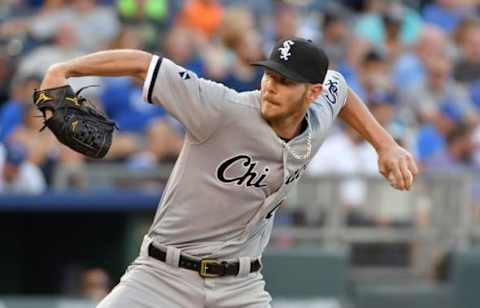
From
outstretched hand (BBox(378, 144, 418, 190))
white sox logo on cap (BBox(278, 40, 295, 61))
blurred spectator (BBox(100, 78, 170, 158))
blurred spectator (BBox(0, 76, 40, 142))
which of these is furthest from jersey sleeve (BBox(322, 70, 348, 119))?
blurred spectator (BBox(100, 78, 170, 158))

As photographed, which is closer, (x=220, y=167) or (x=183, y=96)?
(x=183, y=96)

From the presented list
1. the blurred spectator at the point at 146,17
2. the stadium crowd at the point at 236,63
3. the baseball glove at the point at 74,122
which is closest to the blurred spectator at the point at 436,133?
the stadium crowd at the point at 236,63

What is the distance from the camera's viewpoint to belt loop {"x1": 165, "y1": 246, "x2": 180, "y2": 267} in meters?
A: 5.61

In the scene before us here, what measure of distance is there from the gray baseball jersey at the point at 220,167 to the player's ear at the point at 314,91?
191mm

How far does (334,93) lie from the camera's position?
6.01 metres

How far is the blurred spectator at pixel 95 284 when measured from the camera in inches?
374

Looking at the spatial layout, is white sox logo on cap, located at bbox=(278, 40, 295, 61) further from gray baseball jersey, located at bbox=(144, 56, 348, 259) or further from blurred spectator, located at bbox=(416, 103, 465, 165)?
blurred spectator, located at bbox=(416, 103, 465, 165)

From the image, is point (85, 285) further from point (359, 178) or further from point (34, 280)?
point (359, 178)

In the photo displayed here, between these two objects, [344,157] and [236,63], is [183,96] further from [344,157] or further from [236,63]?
[236,63]

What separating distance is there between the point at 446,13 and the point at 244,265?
9280 mm

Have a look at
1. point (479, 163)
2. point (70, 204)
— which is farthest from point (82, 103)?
point (479, 163)

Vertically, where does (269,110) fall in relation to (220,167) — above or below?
above

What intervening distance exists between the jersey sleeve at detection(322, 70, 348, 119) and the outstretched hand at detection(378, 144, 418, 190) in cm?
33

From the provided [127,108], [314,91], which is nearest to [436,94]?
[127,108]
